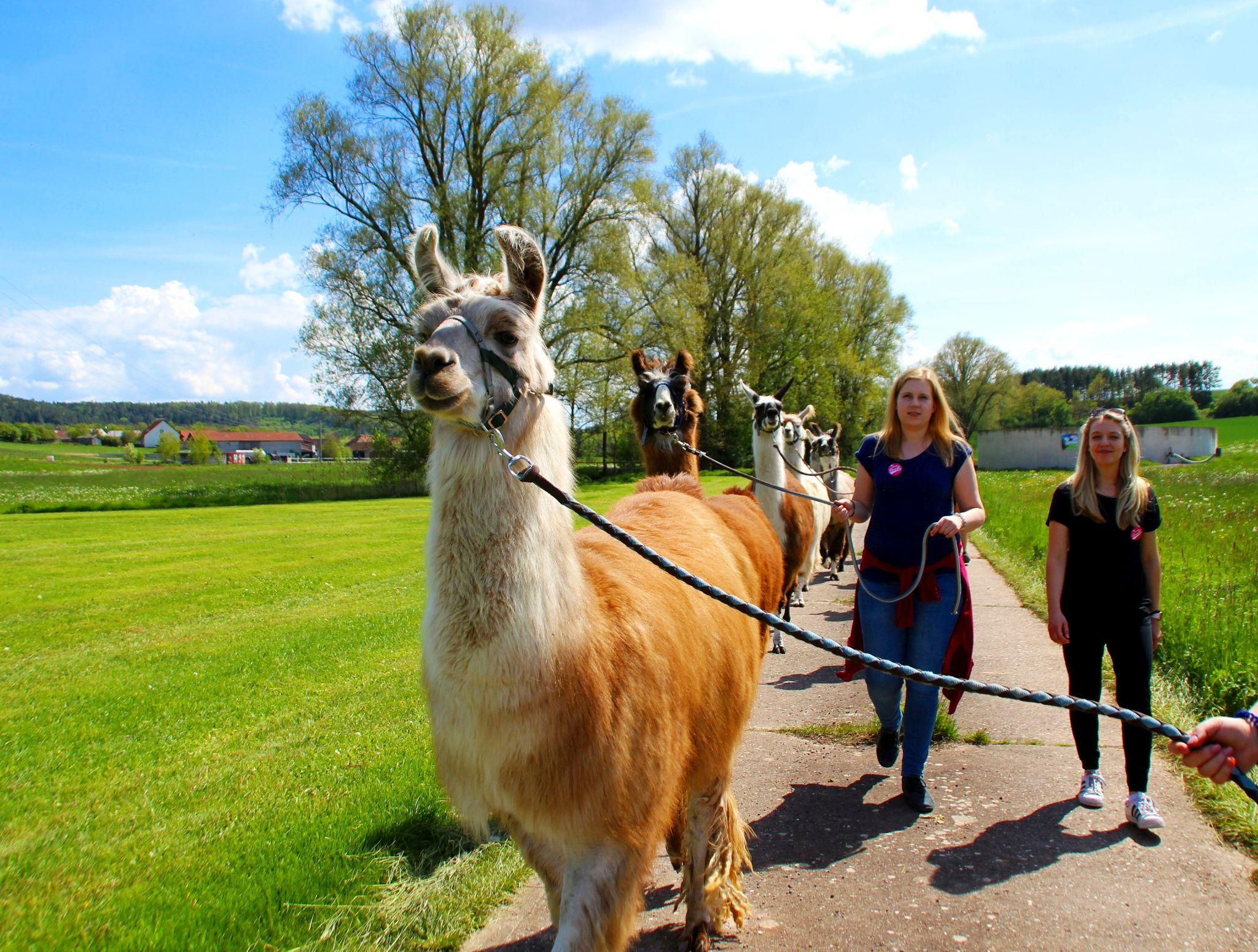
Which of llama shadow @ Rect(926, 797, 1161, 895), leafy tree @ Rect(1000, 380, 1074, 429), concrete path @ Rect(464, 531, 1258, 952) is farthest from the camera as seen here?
leafy tree @ Rect(1000, 380, 1074, 429)

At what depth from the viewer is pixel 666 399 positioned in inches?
262

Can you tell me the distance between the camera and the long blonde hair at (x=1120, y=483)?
3832mm

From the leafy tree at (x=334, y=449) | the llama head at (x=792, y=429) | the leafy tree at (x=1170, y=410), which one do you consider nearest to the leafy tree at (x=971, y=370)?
the leafy tree at (x=1170, y=410)

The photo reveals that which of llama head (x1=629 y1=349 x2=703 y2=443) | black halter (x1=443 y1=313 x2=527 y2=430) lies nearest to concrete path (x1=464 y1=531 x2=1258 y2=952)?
black halter (x1=443 y1=313 x2=527 y2=430)

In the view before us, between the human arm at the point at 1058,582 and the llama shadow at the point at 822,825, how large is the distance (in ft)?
3.95

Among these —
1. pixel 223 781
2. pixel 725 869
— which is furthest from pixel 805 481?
pixel 223 781

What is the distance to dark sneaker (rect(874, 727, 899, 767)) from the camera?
411 centimetres

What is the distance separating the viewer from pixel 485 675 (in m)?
2.08

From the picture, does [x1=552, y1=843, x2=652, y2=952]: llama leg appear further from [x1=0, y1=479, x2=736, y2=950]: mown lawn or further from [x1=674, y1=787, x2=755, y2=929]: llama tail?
[x1=0, y1=479, x2=736, y2=950]: mown lawn

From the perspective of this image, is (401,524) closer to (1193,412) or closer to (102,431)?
(1193,412)

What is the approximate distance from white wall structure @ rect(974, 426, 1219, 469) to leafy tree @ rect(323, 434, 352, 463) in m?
51.0

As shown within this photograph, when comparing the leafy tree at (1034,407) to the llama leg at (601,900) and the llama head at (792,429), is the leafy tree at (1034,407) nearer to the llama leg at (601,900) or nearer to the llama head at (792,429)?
the llama head at (792,429)

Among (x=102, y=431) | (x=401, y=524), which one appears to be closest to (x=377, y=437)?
(x=401, y=524)

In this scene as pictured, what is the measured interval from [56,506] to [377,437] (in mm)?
10560
